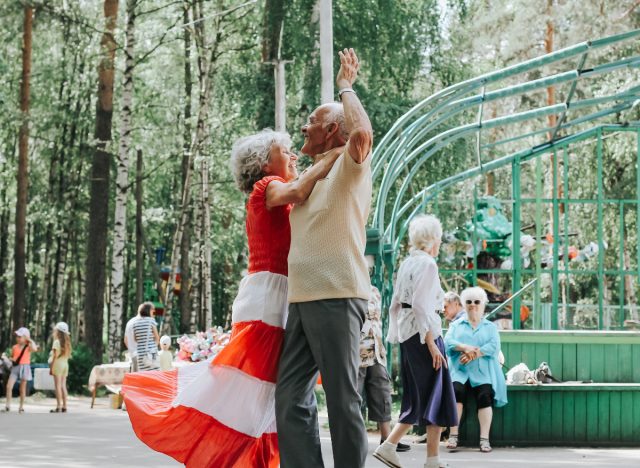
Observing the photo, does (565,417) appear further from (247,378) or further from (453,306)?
(247,378)

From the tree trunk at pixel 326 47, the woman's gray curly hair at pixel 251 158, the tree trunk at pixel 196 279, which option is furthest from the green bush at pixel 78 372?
the woman's gray curly hair at pixel 251 158

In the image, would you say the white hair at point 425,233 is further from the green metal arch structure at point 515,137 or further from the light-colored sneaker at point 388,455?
the green metal arch structure at point 515,137

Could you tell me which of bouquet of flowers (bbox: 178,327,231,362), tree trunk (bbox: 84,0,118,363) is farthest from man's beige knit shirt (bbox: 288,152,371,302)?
tree trunk (bbox: 84,0,118,363)

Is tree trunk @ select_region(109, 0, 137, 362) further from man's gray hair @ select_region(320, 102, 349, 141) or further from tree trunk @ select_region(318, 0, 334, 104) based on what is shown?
man's gray hair @ select_region(320, 102, 349, 141)

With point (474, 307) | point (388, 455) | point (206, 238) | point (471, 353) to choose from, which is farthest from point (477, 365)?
point (206, 238)

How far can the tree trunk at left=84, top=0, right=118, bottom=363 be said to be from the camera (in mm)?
25219

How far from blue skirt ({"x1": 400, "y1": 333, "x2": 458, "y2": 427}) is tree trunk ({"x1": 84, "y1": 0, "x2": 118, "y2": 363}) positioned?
1715cm

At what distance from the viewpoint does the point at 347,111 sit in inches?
211

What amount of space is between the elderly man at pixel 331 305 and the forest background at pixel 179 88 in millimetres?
16410

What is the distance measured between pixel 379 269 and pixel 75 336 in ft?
142

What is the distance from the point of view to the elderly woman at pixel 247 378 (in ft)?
19.2

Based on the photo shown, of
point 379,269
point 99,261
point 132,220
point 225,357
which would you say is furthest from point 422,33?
point 132,220

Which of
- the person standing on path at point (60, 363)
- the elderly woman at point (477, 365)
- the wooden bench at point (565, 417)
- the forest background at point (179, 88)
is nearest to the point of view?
the elderly woman at point (477, 365)

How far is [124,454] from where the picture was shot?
10.4 m
